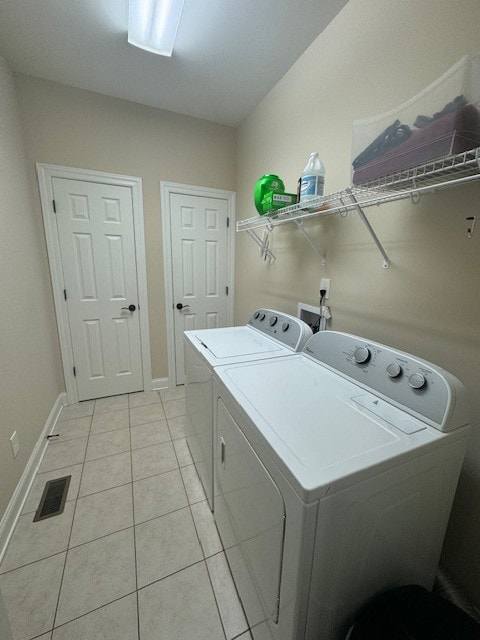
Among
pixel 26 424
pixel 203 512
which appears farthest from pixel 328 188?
pixel 26 424

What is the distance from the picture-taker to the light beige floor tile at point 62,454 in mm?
1857

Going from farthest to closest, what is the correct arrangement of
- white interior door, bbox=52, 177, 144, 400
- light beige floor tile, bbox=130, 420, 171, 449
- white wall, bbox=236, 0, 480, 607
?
white interior door, bbox=52, 177, 144, 400 → light beige floor tile, bbox=130, 420, 171, 449 → white wall, bbox=236, 0, 480, 607

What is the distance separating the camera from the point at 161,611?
1.10 m

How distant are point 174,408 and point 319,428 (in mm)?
2080

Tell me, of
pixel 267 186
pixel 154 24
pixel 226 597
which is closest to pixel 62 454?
pixel 226 597

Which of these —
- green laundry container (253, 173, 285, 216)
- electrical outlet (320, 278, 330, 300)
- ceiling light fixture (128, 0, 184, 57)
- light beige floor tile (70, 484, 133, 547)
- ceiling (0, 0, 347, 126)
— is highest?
ceiling (0, 0, 347, 126)

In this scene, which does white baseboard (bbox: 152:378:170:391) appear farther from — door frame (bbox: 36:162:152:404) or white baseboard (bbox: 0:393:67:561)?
white baseboard (bbox: 0:393:67:561)

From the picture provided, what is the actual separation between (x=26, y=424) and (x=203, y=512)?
Result: 1301 millimetres

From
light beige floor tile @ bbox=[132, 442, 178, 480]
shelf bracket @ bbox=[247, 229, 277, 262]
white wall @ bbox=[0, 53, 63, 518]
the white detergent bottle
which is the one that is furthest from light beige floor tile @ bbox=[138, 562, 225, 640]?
shelf bracket @ bbox=[247, 229, 277, 262]

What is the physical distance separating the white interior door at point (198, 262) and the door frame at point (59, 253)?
0.30m

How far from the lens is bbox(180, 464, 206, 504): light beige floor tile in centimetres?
162

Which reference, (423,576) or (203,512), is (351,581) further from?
(203,512)

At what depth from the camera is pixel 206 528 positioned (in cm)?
144

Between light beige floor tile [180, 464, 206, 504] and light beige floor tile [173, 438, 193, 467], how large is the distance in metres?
0.05
